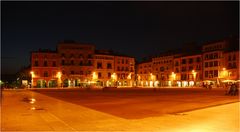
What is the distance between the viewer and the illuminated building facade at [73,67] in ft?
334

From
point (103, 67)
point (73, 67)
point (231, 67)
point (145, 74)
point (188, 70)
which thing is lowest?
point (145, 74)

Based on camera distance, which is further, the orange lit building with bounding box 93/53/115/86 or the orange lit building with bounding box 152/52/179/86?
the orange lit building with bounding box 152/52/179/86

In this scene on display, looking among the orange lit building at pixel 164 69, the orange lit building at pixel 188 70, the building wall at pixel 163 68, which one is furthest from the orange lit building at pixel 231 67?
the building wall at pixel 163 68

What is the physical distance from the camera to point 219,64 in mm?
93625

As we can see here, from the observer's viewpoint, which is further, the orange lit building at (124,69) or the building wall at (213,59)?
the orange lit building at (124,69)

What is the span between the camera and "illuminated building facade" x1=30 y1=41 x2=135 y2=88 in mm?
101688

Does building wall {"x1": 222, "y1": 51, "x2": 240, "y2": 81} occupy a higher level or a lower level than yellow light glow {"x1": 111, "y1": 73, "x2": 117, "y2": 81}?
higher

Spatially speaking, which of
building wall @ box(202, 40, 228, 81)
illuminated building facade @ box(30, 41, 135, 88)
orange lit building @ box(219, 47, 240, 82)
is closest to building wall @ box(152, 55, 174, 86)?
illuminated building facade @ box(30, 41, 135, 88)

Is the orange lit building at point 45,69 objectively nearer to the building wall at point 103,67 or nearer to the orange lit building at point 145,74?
the building wall at point 103,67

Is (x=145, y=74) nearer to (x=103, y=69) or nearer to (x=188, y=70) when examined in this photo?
(x=103, y=69)

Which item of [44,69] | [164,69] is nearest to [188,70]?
[164,69]

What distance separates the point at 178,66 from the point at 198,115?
327 ft

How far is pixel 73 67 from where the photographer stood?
347 ft

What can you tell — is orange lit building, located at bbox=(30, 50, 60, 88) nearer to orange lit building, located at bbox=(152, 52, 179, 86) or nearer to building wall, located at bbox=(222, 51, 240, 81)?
orange lit building, located at bbox=(152, 52, 179, 86)
